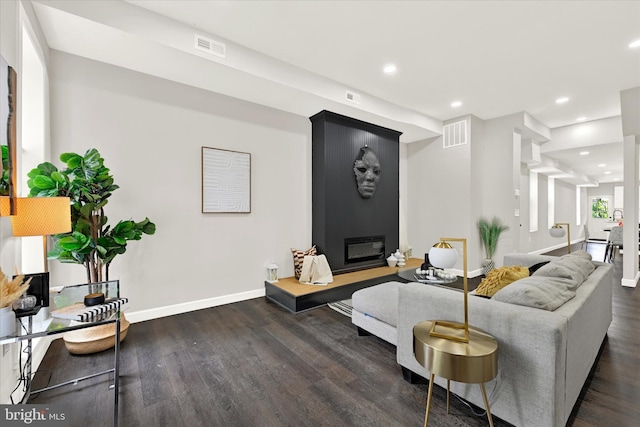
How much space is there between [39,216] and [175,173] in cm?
185

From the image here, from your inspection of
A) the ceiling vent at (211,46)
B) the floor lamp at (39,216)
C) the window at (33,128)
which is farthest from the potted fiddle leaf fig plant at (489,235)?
the window at (33,128)

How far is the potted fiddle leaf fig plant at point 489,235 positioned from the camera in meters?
5.08

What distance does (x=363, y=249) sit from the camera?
486 centimetres

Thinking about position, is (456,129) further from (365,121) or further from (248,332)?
(248,332)

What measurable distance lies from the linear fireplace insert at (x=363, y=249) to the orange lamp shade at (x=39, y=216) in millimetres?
3569

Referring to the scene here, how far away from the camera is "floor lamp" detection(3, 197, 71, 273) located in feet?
4.89

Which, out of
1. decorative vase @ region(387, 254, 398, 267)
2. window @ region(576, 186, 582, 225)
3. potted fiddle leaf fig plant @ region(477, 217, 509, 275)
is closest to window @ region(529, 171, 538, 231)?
potted fiddle leaf fig plant @ region(477, 217, 509, 275)

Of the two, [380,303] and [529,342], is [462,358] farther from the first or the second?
[380,303]

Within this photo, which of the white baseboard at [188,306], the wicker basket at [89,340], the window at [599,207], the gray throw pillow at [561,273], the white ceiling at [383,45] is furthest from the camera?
the window at [599,207]

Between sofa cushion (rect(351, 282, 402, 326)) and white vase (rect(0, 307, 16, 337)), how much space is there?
7.55 feet

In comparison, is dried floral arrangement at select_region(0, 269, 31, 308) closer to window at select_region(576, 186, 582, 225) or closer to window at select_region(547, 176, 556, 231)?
window at select_region(547, 176, 556, 231)

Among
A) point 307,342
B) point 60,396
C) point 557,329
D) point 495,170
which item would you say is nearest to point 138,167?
point 60,396

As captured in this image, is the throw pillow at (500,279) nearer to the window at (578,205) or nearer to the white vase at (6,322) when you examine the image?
the white vase at (6,322)

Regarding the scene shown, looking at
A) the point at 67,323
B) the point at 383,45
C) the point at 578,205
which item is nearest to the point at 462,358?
the point at 67,323
